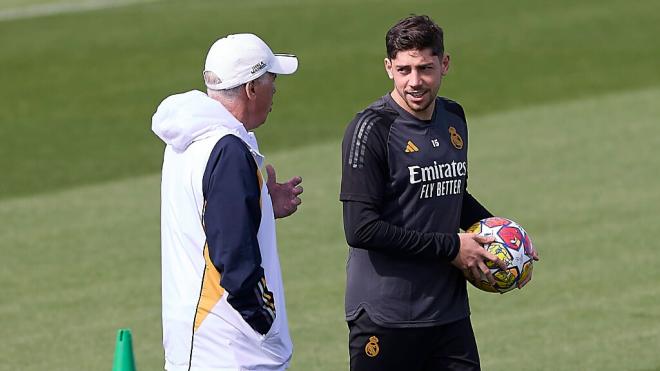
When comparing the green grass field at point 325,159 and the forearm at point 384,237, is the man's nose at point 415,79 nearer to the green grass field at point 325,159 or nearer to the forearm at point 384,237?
the forearm at point 384,237

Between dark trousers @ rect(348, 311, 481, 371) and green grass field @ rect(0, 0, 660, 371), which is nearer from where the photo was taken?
dark trousers @ rect(348, 311, 481, 371)

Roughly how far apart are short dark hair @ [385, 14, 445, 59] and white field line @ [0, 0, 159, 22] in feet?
82.2

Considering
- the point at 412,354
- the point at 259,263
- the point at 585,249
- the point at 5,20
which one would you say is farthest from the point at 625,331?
the point at 5,20

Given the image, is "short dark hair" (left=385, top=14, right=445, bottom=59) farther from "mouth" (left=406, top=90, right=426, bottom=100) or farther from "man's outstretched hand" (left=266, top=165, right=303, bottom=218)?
"man's outstretched hand" (left=266, top=165, right=303, bottom=218)

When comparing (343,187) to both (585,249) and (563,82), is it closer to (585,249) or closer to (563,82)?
(585,249)

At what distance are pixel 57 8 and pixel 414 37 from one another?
87.3 feet

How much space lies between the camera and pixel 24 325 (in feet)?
37.9

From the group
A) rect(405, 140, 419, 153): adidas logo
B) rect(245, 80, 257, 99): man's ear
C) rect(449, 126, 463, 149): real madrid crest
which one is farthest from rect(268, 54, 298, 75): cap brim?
rect(449, 126, 463, 149): real madrid crest

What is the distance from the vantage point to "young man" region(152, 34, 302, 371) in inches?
238

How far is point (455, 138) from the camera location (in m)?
7.19

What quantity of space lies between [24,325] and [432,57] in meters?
5.66

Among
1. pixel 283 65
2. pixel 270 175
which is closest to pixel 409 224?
pixel 270 175

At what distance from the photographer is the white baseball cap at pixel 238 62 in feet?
20.7

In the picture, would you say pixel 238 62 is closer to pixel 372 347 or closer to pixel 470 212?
pixel 372 347
